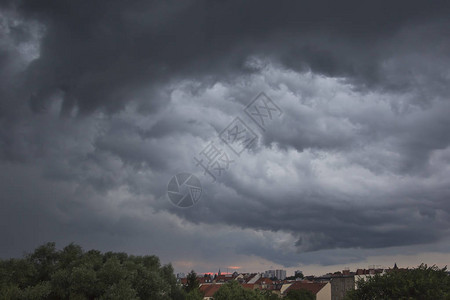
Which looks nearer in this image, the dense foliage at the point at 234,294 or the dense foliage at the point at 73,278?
the dense foliage at the point at 73,278

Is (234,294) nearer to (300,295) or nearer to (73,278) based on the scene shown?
(73,278)

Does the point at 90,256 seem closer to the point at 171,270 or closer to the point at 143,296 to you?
the point at 143,296

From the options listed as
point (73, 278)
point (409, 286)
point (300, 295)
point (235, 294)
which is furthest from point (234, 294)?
point (300, 295)

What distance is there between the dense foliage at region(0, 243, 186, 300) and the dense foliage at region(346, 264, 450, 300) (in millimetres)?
28444

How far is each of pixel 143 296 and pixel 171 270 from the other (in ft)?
49.5

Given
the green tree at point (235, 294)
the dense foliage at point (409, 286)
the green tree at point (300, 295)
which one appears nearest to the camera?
the dense foliage at point (409, 286)

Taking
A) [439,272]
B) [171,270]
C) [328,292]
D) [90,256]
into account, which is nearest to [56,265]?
[90,256]

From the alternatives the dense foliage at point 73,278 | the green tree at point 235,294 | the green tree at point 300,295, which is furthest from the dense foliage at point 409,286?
the green tree at point 300,295

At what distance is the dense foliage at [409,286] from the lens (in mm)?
52031

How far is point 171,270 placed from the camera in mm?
76000

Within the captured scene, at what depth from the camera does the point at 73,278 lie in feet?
181

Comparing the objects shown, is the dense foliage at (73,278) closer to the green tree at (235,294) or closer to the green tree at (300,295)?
the green tree at (235,294)

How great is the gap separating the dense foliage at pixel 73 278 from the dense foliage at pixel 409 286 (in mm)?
28444

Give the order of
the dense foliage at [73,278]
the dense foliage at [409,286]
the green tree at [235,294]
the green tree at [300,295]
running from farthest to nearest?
the green tree at [300,295], the green tree at [235,294], the dense foliage at [73,278], the dense foliage at [409,286]
